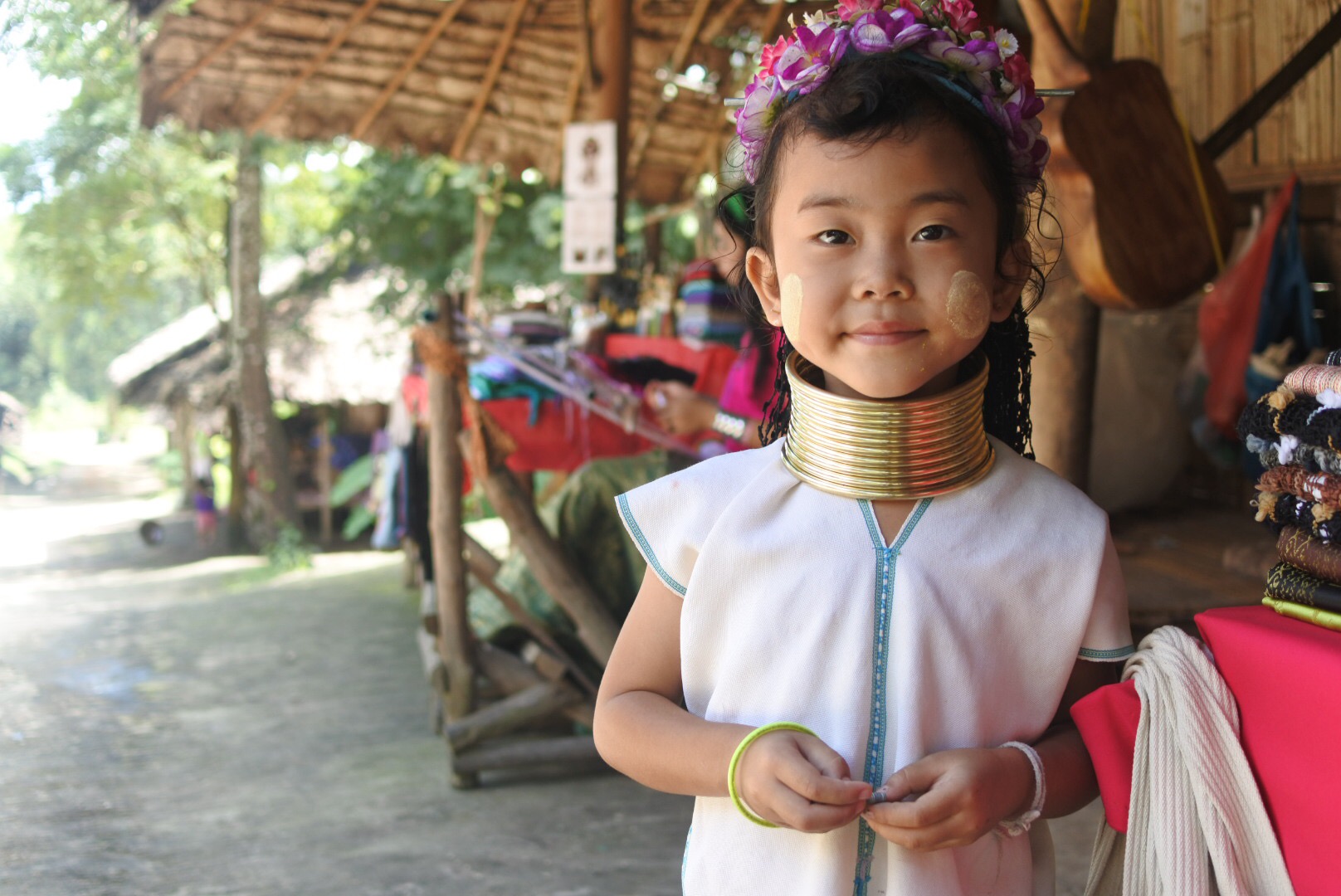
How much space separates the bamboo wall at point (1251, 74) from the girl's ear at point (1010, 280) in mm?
2529

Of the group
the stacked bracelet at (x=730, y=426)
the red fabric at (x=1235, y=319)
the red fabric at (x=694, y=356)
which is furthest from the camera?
the red fabric at (x=694, y=356)

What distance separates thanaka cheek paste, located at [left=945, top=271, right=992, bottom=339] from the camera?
111 centimetres

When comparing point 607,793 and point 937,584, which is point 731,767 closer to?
point 937,584

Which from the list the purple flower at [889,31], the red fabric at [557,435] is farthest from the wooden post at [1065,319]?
the red fabric at [557,435]

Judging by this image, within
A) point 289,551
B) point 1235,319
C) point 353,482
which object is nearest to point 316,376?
point 353,482

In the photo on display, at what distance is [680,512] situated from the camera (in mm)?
1260

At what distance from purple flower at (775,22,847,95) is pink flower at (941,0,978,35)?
0.38ft

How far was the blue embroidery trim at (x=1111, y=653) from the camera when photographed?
118 cm

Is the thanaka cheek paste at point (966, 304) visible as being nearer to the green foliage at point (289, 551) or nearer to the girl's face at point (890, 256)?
the girl's face at point (890, 256)

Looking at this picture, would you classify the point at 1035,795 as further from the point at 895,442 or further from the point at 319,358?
the point at 319,358

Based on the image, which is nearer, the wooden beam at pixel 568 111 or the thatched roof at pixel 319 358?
the wooden beam at pixel 568 111

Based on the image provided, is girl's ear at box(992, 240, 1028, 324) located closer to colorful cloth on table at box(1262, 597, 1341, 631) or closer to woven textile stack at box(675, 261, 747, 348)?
colorful cloth on table at box(1262, 597, 1341, 631)

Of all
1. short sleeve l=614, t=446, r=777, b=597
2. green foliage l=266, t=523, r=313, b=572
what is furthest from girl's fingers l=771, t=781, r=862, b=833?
green foliage l=266, t=523, r=313, b=572

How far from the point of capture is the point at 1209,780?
3.45ft
